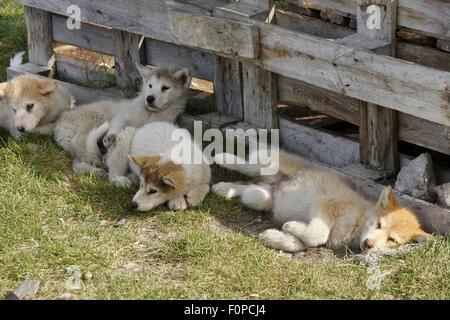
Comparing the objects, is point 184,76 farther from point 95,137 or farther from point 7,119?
point 7,119

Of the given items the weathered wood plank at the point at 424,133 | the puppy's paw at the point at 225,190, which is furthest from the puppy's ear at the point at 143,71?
the weathered wood plank at the point at 424,133

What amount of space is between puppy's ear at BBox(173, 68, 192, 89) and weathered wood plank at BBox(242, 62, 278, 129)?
637 millimetres

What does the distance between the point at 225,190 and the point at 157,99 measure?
4.73 ft

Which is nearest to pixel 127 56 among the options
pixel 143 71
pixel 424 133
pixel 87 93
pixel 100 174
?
pixel 87 93

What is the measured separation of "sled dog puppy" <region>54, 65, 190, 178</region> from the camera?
23.1 ft

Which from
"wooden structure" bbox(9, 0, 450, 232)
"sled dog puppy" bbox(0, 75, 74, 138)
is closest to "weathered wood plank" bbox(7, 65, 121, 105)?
"wooden structure" bbox(9, 0, 450, 232)

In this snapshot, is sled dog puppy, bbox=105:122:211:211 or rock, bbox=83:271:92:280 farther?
sled dog puppy, bbox=105:122:211:211

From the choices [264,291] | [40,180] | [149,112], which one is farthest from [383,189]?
[40,180]

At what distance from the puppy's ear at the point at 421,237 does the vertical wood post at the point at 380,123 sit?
81cm

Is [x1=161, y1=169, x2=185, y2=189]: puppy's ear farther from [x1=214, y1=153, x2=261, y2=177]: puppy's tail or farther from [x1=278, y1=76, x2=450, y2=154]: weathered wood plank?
[x1=278, y1=76, x2=450, y2=154]: weathered wood plank

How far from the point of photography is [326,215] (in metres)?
5.56

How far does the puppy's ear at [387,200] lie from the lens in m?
5.32

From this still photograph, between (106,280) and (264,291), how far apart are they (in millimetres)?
1178

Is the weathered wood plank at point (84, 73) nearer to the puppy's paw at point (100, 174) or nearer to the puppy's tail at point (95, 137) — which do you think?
the puppy's tail at point (95, 137)
